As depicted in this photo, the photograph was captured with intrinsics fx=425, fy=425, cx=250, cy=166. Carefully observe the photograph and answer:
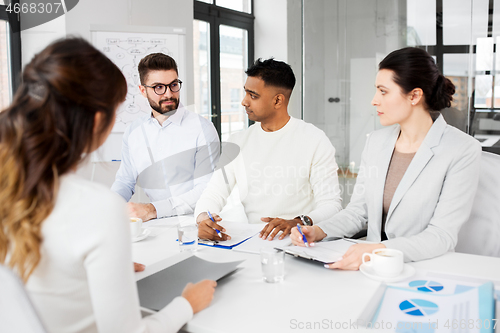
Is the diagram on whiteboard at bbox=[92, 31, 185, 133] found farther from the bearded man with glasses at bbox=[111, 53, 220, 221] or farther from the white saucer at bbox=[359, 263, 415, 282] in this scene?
the white saucer at bbox=[359, 263, 415, 282]

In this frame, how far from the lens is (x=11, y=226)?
752 millimetres

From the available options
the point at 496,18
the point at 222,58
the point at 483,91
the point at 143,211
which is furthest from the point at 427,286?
the point at 222,58

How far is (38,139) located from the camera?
2.45ft

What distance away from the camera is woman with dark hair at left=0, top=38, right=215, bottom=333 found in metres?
0.75

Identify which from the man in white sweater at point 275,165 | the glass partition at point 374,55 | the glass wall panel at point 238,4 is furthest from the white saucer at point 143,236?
the glass wall panel at point 238,4

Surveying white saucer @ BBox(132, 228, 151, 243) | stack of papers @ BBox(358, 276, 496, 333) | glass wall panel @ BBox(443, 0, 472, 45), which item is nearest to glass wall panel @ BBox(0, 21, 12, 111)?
white saucer @ BBox(132, 228, 151, 243)

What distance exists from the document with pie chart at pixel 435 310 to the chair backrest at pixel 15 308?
27.2 inches

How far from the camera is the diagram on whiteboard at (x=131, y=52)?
11.5ft

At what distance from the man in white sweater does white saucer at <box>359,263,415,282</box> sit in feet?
2.54

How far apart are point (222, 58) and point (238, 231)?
3.91 metres

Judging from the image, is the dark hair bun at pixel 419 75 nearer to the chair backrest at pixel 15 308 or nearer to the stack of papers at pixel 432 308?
the stack of papers at pixel 432 308

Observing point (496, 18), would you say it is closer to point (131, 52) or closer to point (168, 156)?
point (168, 156)

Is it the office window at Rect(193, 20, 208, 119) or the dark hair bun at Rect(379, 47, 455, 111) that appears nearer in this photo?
the dark hair bun at Rect(379, 47, 455, 111)

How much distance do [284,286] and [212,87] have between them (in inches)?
165
